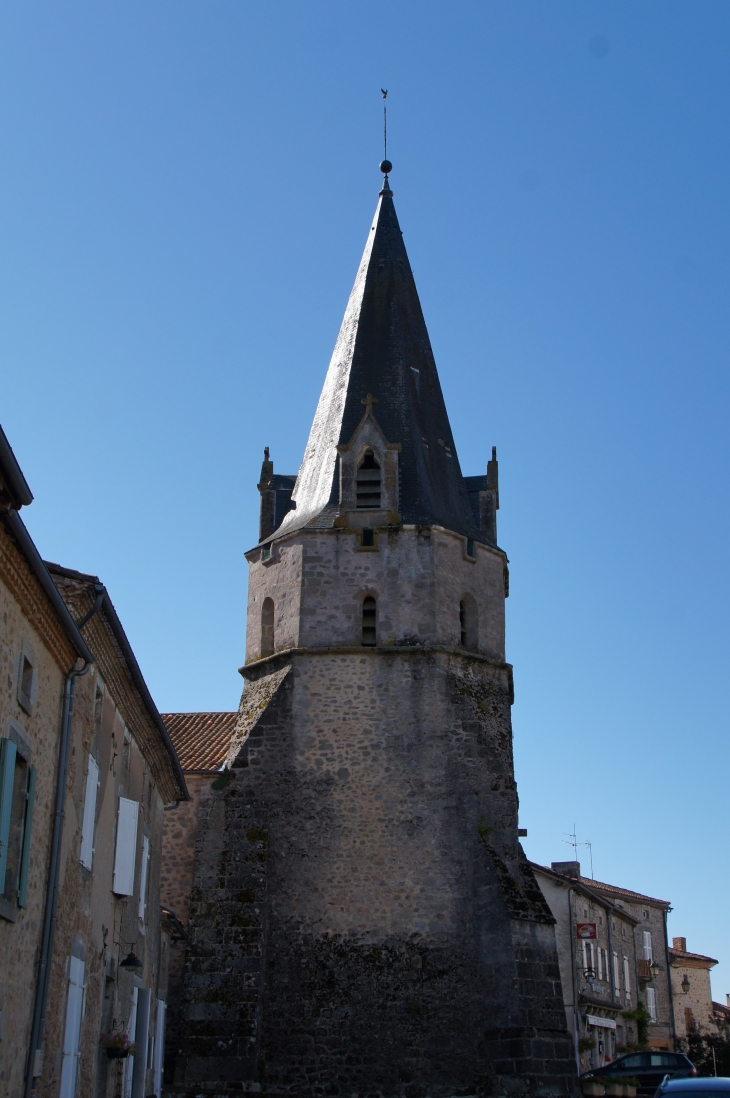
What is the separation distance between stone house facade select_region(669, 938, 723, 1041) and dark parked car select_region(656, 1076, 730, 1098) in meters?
38.7

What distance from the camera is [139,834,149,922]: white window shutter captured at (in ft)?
51.6

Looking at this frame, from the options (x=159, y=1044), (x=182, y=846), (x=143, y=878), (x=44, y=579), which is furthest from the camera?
(x=182, y=846)

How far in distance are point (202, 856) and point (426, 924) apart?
11.5ft

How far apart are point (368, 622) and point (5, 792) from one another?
11.5 metres

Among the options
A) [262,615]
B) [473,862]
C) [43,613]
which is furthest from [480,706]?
[43,613]

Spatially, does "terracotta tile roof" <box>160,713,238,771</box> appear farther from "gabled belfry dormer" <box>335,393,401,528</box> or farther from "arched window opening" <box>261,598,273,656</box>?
"gabled belfry dormer" <box>335,393,401,528</box>

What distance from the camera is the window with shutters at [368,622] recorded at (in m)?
20.3

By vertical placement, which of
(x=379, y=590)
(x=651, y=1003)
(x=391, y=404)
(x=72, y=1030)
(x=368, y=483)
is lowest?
(x=72, y=1030)

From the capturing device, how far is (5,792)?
30.6ft

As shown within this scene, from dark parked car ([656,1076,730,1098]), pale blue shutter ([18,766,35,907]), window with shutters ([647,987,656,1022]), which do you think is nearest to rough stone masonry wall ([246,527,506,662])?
pale blue shutter ([18,766,35,907])

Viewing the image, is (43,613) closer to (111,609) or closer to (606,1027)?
(111,609)

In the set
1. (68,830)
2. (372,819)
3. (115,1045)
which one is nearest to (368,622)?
(372,819)

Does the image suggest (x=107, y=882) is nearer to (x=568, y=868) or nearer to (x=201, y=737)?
(x=201, y=737)

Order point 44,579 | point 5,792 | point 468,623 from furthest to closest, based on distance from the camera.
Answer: point 468,623 → point 44,579 → point 5,792
